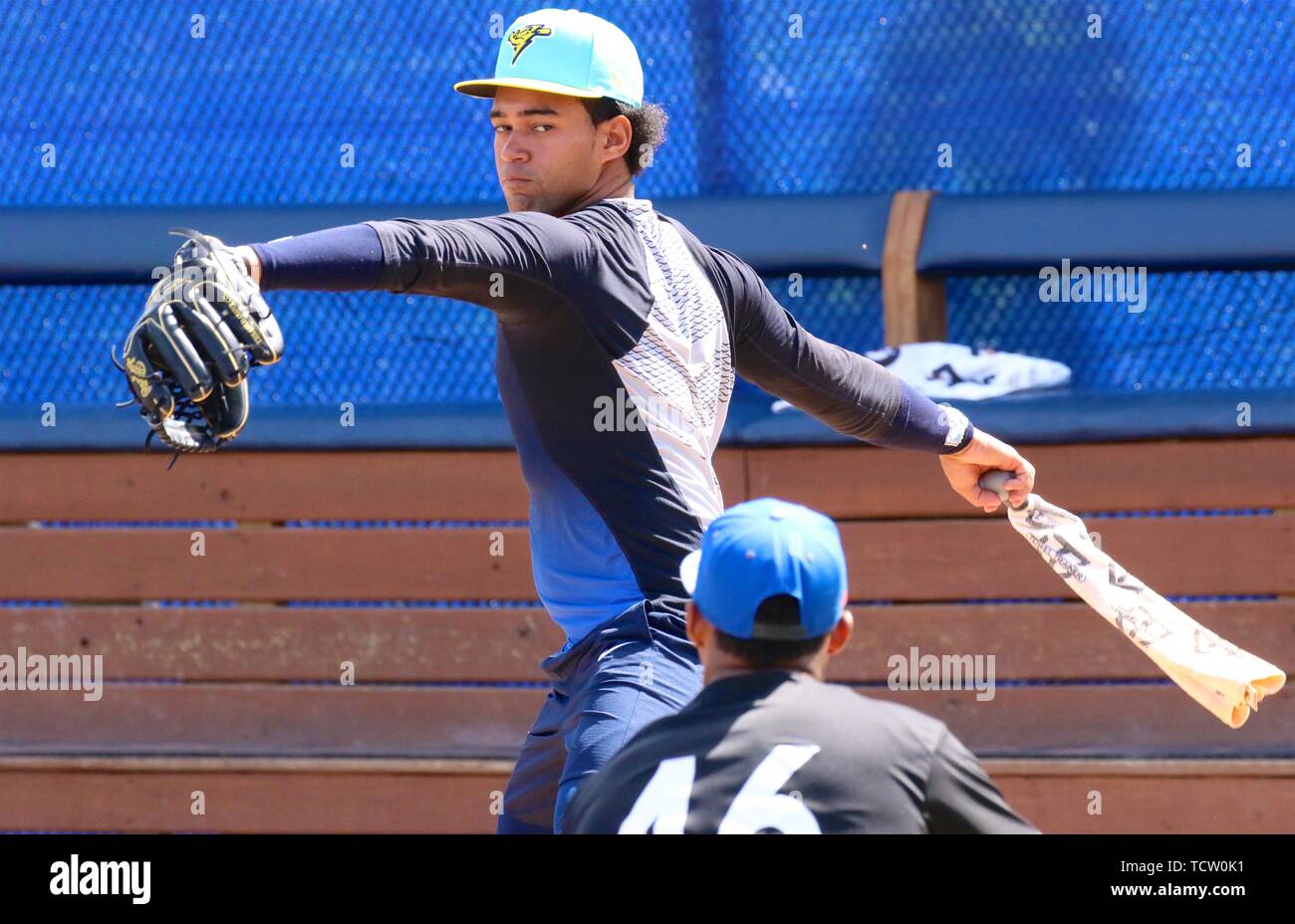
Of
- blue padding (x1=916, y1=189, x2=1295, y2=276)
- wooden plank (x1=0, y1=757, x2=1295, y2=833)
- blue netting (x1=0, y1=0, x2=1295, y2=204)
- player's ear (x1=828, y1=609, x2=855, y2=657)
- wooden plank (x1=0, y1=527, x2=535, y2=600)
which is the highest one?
blue netting (x1=0, y1=0, x2=1295, y2=204)

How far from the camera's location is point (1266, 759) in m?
4.43

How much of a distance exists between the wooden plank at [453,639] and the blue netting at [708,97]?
4.43 feet

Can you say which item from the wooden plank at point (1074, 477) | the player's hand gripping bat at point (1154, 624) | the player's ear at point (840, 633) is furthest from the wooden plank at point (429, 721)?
the player's ear at point (840, 633)

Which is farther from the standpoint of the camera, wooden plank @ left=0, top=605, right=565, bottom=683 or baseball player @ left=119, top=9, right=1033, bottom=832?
wooden plank @ left=0, top=605, right=565, bottom=683

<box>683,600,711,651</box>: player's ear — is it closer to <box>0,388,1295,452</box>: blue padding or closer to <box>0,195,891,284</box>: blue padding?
<box>0,388,1295,452</box>: blue padding

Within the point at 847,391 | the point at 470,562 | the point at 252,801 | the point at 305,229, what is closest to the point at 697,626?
the point at 847,391

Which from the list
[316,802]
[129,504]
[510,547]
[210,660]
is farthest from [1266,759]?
[129,504]

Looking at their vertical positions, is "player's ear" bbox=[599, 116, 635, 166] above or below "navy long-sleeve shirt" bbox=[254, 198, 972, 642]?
above

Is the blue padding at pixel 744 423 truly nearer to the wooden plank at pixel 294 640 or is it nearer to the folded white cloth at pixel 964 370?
the folded white cloth at pixel 964 370

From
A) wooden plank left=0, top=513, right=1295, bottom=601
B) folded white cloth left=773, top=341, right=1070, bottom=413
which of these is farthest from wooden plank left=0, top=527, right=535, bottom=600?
folded white cloth left=773, top=341, right=1070, bottom=413

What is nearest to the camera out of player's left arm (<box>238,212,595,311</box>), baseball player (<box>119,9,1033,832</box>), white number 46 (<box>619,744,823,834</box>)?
white number 46 (<box>619,744,823,834</box>)

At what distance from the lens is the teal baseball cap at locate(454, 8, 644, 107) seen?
2713 mm

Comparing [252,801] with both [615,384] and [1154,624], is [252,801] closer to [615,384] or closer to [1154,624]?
[615,384]

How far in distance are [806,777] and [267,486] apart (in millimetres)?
3226
